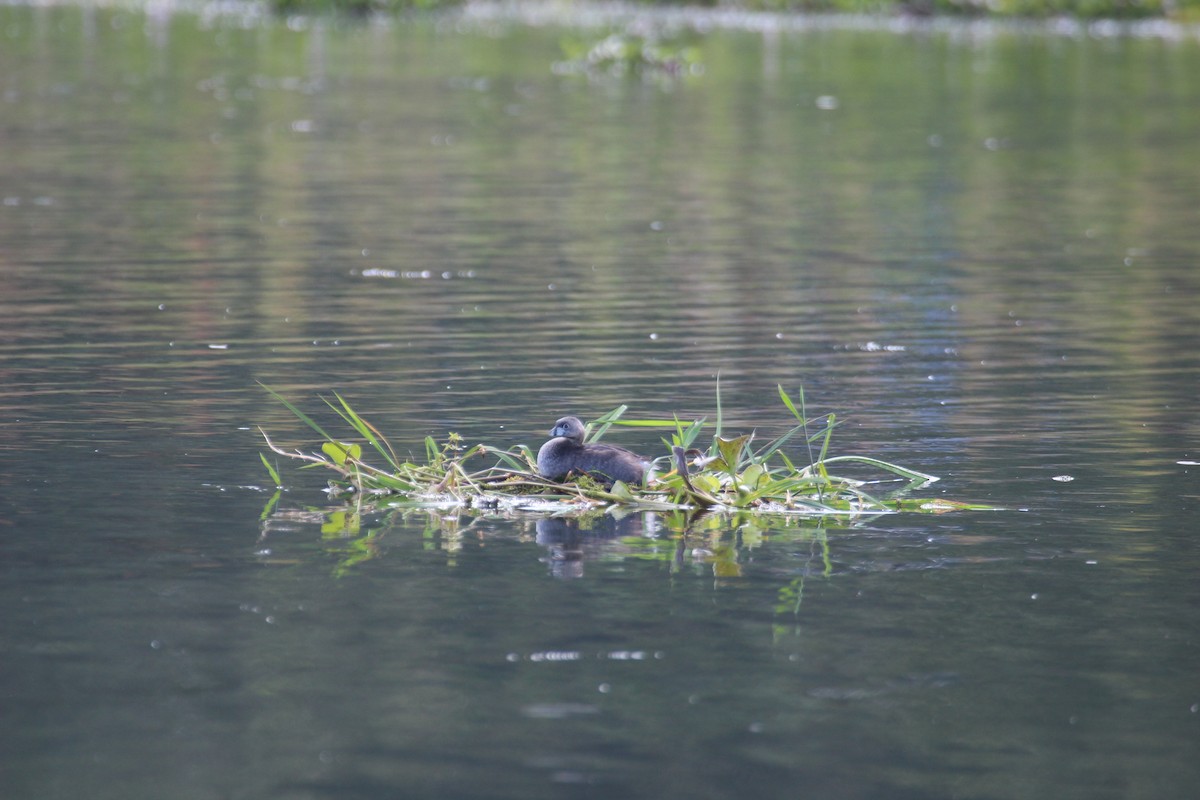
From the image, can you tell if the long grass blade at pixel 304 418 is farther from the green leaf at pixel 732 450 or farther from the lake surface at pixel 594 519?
the green leaf at pixel 732 450

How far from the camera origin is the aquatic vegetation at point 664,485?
8242 mm

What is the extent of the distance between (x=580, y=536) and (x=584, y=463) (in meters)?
0.59

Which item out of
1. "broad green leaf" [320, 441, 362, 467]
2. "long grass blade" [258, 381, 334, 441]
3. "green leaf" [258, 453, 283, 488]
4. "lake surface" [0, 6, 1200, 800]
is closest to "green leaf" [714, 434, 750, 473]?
"lake surface" [0, 6, 1200, 800]

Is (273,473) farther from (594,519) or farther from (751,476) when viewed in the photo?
(751,476)

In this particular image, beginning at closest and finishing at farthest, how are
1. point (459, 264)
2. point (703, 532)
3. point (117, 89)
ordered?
1. point (703, 532)
2. point (459, 264)
3. point (117, 89)

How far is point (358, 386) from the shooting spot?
10727mm

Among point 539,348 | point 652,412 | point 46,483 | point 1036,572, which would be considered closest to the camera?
point 1036,572

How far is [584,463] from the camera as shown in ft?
27.6

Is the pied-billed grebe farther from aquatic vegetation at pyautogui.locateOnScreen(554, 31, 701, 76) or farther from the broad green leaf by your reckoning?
aquatic vegetation at pyautogui.locateOnScreen(554, 31, 701, 76)

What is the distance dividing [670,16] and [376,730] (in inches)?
2376

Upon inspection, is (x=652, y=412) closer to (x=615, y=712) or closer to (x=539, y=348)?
(x=539, y=348)

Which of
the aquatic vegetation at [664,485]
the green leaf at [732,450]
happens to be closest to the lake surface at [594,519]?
the aquatic vegetation at [664,485]

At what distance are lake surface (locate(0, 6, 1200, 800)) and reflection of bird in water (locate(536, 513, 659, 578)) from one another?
0.08 feet

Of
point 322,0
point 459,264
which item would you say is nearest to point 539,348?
point 459,264
